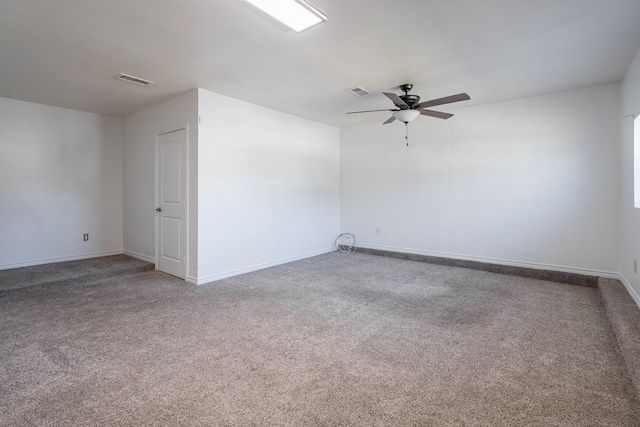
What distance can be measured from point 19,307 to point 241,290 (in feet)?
7.37

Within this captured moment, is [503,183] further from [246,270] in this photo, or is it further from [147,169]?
[147,169]

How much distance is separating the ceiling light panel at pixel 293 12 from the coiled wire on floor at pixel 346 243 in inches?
182

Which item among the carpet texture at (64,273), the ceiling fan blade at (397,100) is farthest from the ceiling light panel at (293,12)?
the carpet texture at (64,273)

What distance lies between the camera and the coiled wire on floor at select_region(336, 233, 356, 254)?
6.59 metres

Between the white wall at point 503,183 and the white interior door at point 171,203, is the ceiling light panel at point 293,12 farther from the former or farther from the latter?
the white wall at point 503,183

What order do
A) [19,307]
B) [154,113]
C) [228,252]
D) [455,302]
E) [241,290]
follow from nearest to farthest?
[19,307], [455,302], [241,290], [228,252], [154,113]

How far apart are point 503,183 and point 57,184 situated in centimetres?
701

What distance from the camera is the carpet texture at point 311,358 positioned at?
172 centimetres

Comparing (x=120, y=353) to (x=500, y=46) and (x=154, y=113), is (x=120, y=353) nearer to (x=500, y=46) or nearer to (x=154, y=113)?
(x=154, y=113)

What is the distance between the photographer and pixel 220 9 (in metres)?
2.37

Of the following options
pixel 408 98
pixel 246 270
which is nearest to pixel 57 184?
pixel 246 270

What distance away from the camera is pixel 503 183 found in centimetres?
483

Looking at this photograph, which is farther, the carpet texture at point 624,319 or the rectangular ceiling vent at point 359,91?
the rectangular ceiling vent at point 359,91

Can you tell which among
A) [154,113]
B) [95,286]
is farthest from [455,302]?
[154,113]
